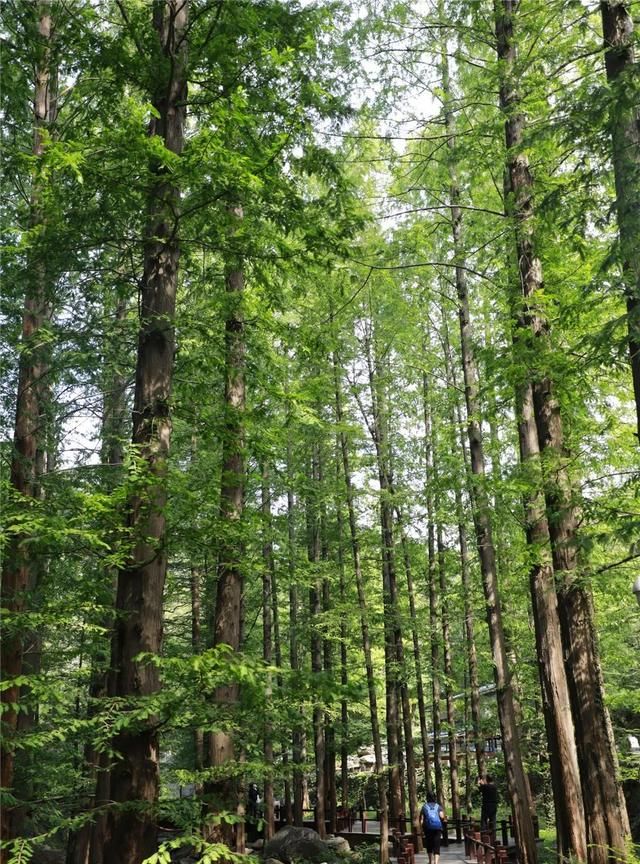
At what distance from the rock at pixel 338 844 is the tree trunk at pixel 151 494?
14923 mm

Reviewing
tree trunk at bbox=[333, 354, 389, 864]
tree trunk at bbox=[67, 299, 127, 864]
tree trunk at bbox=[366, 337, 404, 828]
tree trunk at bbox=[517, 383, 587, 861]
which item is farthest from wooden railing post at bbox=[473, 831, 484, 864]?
tree trunk at bbox=[67, 299, 127, 864]

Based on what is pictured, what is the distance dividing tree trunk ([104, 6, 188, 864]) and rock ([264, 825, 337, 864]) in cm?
1314

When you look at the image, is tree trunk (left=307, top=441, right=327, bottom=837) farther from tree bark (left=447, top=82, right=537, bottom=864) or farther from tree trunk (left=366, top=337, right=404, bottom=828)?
tree bark (left=447, top=82, right=537, bottom=864)

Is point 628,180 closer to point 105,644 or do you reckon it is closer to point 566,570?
point 566,570

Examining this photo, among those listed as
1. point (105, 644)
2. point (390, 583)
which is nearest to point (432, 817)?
point (390, 583)

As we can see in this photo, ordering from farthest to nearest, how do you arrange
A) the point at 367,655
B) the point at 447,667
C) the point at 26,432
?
1. the point at 447,667
2. the point at 367,655
3. the point at 26,432

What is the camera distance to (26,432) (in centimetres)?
921

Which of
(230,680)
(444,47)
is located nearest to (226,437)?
(230,680)

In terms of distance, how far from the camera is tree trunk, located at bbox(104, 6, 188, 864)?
512 cm

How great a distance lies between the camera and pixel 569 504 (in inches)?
303

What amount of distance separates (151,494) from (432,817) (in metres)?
11.9

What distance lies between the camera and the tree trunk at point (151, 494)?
5117 mm

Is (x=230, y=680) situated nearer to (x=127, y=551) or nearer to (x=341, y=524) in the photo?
(x=127, y=551)

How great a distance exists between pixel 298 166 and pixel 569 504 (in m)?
4.53
